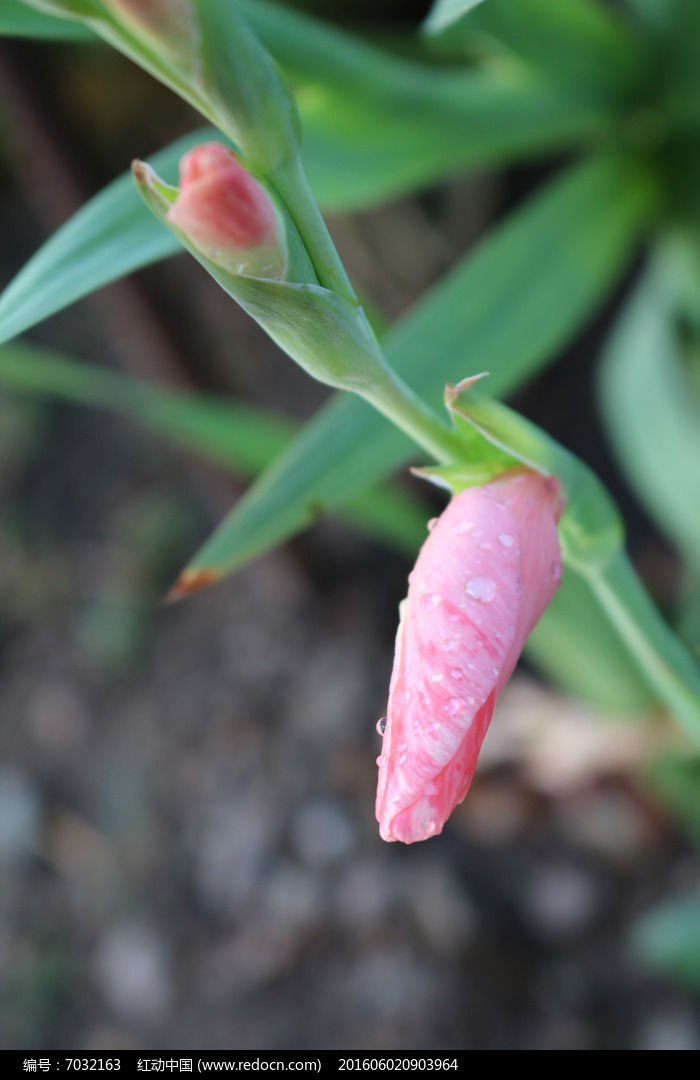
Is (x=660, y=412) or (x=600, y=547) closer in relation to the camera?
(x=600, y=547)

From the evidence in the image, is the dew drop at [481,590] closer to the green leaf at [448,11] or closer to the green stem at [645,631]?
the green stem at [645,631]

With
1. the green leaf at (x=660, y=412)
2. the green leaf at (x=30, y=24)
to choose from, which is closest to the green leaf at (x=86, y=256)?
the green leaf at (x=30, y=24)

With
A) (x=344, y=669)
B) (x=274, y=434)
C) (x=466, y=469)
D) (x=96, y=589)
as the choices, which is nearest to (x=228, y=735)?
(x=344, y=669)

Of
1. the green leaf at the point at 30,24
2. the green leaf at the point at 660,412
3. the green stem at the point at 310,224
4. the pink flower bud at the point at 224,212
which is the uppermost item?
the green leaf at the point at 30,24

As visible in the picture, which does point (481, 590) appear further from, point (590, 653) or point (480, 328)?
point (590, 653)

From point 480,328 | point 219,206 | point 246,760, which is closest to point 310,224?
point 219,206

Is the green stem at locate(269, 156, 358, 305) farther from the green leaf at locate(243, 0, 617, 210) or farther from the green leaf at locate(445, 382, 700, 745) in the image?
the green leaf at locate(243, 0, 617, 210)

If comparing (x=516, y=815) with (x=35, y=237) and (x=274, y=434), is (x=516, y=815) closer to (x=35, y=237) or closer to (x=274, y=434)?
(x=274, y=434)
